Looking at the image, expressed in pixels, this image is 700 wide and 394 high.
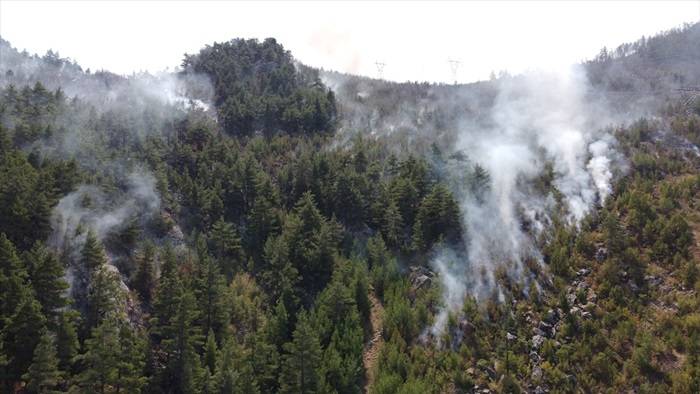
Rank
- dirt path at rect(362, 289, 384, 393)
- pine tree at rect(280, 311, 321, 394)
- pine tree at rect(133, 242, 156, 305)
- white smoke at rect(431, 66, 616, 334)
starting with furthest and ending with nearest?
white smoke at rect(431, 66, 616, 334) < pine tree at rect(133, 242, 156, 305) < dirt path at rect(362, 289, 384, 393) < pine tree at rect(280, 311, 321, 394)

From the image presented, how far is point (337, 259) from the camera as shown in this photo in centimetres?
6962

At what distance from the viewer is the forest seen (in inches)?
1912

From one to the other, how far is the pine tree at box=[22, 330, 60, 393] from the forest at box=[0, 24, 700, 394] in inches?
6.8

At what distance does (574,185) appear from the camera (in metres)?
79.1

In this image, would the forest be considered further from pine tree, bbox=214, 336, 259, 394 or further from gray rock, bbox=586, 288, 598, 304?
gray rock, bbox=586, 288, 598, 304

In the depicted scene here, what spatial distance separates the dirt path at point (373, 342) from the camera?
185 ft

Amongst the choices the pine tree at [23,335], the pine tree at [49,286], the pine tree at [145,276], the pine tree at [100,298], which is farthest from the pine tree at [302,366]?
the pine tree at [23,335]

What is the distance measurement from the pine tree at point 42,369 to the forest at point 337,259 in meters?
0.17

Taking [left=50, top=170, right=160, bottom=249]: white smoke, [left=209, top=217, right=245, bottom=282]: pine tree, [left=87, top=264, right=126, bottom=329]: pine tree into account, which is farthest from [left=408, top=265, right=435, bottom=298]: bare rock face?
[left=50, top=170, right=160, bottom=249]: white smoke

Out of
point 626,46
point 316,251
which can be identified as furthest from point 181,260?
point 626,46

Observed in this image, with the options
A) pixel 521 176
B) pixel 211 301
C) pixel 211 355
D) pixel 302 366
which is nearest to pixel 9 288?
pixel 211 355

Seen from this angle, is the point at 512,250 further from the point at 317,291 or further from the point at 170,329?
the point at 170,329

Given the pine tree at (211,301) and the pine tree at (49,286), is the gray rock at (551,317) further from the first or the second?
the pine tree at (49,286)

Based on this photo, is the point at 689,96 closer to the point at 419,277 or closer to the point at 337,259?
the point at 419,277
